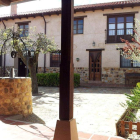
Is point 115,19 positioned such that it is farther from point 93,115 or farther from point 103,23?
point 93,115

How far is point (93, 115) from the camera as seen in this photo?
188 inches

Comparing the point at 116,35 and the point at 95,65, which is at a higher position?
the point at 116,35

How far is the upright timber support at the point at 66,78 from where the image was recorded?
2.29m

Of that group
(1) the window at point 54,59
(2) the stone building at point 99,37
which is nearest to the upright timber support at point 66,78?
(2) the stone building at point 99,37

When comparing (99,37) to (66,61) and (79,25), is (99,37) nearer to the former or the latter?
(79,25)

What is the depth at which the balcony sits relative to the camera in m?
12.3

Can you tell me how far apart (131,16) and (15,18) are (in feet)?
29.5

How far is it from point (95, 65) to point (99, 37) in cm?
200

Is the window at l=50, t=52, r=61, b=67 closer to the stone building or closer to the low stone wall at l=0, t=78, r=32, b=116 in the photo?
the stone building

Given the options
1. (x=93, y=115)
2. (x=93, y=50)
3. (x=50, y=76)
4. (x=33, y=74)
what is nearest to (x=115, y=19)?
(x=93, y=50)

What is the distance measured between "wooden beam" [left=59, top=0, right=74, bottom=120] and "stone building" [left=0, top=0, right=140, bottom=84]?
10512 mm

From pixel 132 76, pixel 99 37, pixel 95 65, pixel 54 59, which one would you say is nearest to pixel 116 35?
pixel 99 37

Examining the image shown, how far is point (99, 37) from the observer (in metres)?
12.8

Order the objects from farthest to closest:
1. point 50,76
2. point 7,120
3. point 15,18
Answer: point 15,18 < point 50,76 < point 7,120
